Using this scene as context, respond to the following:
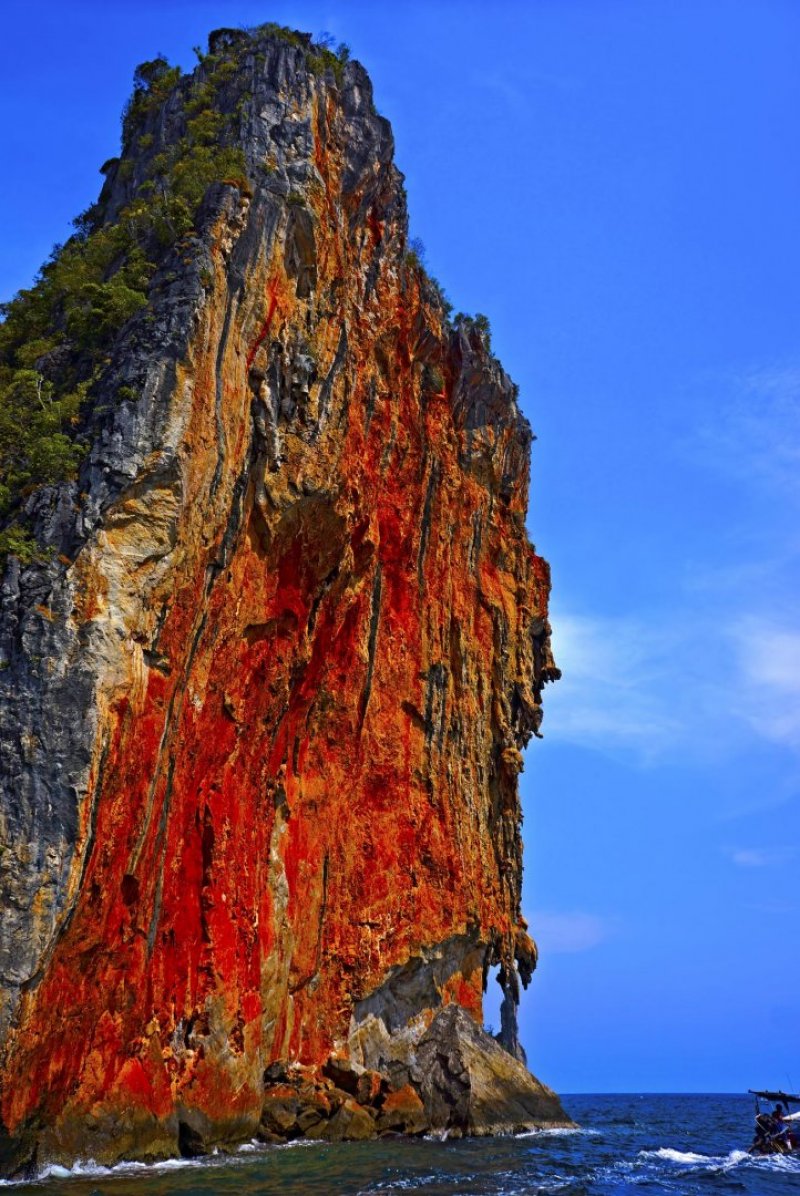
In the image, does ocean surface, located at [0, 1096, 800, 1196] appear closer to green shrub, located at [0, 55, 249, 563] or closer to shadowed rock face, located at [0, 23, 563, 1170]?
shadowed rock face, located at [0, 23, 563, 1170]

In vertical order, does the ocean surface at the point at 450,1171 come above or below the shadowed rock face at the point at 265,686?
below

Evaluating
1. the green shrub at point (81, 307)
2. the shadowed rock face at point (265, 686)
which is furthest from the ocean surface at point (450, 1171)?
the green shrub at point (81, 307)

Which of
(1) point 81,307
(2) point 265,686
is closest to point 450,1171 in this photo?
(2) point 265,686

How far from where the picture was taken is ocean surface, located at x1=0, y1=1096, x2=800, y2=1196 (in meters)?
15.7

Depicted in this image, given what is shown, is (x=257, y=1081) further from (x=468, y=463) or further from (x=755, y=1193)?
(x=468, y=463)

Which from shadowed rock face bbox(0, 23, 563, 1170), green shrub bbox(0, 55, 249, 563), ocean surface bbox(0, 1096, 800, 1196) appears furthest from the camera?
green shrub bbox(0, 55, 249, 563)

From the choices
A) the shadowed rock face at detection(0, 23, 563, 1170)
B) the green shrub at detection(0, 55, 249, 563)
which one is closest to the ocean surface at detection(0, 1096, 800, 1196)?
the shadowed rock face at detection(0, 23, 563, 1170)

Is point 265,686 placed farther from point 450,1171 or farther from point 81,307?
point 450,1171

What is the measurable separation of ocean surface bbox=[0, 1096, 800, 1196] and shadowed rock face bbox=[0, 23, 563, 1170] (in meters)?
0.97

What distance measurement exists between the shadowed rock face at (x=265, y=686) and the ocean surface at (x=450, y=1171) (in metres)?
0.97

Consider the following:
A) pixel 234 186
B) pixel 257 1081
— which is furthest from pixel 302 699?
pixel 234 186

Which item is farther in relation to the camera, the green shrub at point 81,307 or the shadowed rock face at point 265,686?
the green shrub at point 81,307

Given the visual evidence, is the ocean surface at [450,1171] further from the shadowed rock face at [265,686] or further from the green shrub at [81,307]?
the green shrub at [81,307]

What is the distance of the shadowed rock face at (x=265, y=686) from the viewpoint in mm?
16766
